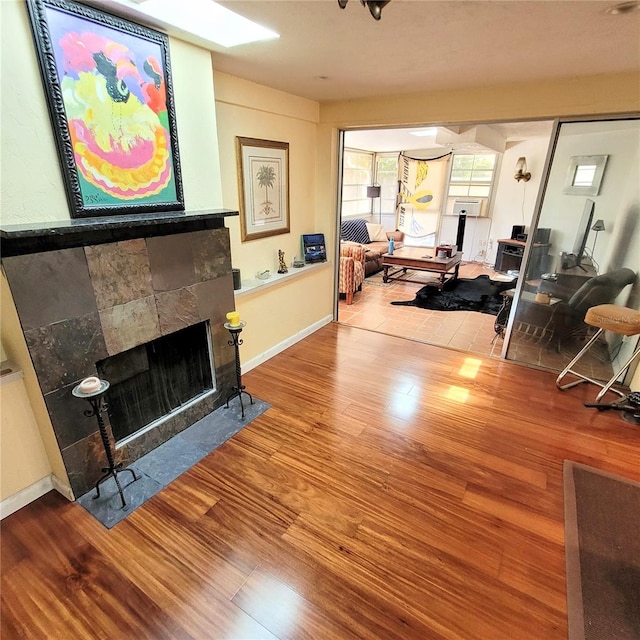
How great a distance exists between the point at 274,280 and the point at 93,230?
173 cm

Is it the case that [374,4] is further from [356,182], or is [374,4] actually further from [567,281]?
[356,182]

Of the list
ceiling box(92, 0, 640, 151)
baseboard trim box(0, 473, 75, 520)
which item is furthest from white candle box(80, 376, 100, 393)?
ceiling box(92, 0, 640, 151)

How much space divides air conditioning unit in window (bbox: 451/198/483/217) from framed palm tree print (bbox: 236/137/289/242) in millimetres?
5649

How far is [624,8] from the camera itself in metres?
1.48

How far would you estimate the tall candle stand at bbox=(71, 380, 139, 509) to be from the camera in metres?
1.65

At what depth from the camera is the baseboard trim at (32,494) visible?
1.82 m

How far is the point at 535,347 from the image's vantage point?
11.4 ft

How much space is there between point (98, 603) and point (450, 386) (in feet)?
8.66

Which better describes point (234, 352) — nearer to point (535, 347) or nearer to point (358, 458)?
point (358, 458)

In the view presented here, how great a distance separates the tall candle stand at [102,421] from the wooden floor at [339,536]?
0.59 ft

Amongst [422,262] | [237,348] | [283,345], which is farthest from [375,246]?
→ [237,348]

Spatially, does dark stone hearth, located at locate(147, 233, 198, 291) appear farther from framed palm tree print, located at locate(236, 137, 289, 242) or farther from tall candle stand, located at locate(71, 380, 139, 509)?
framed palm tree print, located at locate(236, 137, 289, 242)

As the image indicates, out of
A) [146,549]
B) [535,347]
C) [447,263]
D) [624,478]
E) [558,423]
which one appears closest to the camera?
[146,549]

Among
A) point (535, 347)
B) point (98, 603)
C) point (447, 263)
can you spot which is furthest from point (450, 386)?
point (447, 263)
